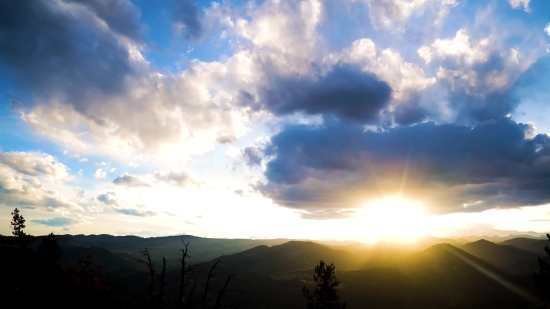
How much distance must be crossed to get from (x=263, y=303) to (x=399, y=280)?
90413mm

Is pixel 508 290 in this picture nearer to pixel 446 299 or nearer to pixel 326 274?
pixel 446 299

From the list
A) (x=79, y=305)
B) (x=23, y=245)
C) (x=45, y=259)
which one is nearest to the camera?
(x=79, y=305)

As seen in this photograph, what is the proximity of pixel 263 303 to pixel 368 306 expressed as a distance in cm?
6351

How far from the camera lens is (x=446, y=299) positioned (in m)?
173

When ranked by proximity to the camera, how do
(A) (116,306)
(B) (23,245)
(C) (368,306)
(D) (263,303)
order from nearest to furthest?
(A) (116,306)
(B) (23,245)
(C) (368,306)
(D) (263,303)

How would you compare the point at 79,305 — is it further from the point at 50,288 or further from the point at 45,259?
the point at 45,259

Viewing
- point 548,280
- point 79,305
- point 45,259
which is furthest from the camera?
point 45,259

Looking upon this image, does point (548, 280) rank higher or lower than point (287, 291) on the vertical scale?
higher

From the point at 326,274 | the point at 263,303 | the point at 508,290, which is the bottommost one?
the point at 263,303

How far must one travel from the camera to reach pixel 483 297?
17150cm

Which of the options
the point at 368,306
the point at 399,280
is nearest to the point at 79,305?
the point at 368,306

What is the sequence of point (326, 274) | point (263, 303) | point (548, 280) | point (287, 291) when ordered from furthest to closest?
point (287, 291) → point (263, 303) → point (326, 274) → point (548, 280)

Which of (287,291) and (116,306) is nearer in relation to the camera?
(116,306)

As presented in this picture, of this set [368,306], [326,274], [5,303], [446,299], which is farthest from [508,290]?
[5,303]
